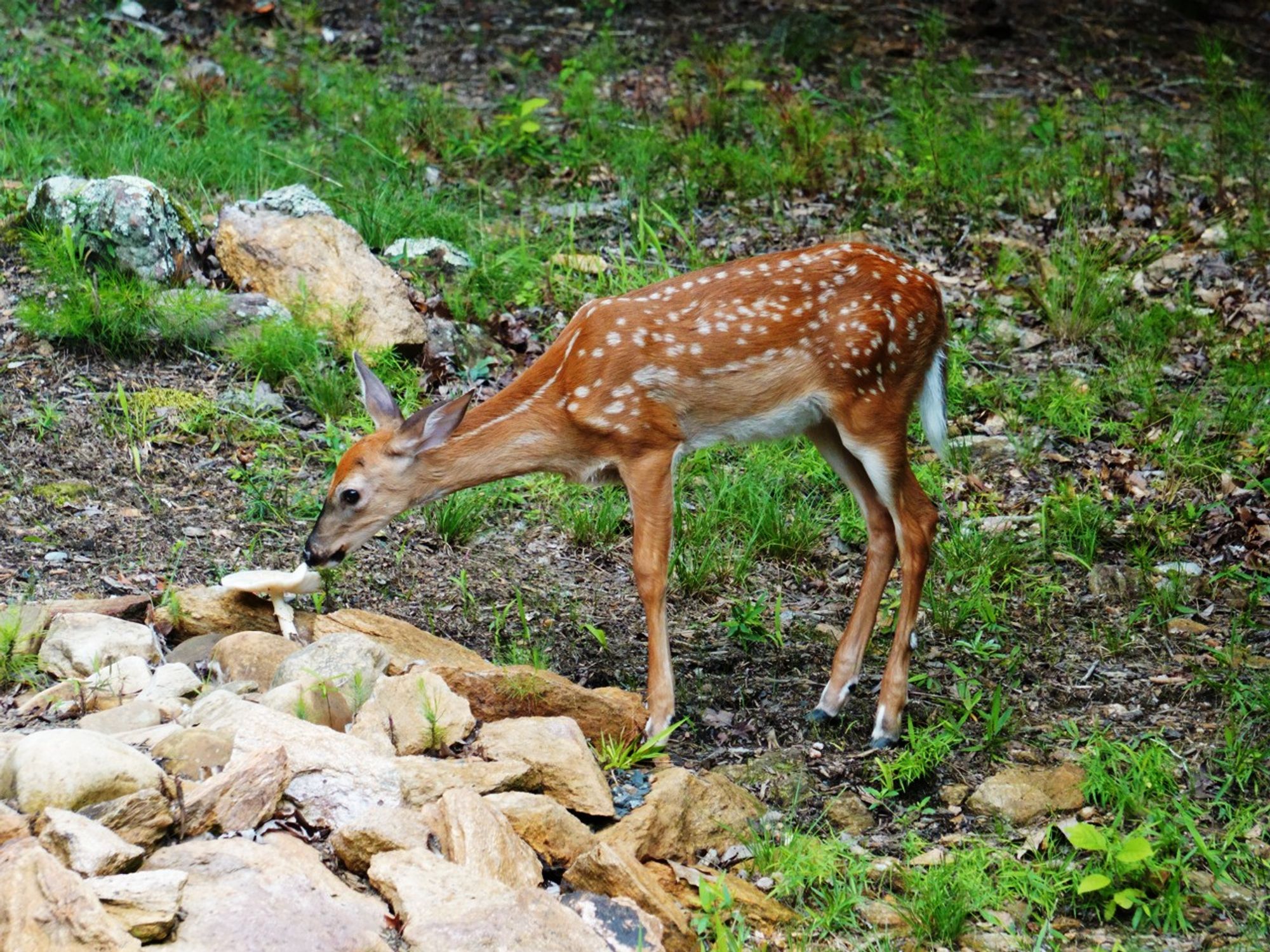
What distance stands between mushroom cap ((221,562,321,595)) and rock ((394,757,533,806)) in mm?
1210

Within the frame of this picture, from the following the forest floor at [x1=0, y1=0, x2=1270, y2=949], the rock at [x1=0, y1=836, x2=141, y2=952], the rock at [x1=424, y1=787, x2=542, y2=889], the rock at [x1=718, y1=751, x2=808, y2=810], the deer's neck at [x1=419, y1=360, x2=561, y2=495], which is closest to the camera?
the rock at [x1=0, y1=836, x2=141, y2=952]

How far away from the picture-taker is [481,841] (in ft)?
12.5

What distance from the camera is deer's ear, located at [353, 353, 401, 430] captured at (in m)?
5.41

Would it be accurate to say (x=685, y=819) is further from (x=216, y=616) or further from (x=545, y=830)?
(x=216, y=616)

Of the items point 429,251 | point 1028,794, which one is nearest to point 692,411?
point 1028,794

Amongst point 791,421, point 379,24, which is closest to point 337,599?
point 791,421

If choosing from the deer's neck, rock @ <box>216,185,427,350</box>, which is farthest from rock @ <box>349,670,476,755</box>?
rock @ <box>216,185,427,350</box>

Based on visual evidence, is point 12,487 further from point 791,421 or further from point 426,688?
point 791,421

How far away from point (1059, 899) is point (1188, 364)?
4.25 meters

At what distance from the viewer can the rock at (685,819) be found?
167 inches

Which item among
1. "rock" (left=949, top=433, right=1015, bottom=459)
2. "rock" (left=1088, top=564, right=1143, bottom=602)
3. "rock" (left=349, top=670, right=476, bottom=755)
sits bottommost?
"rock" (left=1088, top=564, right=1143, bottom=602)

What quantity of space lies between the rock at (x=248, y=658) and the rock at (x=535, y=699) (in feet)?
1.79

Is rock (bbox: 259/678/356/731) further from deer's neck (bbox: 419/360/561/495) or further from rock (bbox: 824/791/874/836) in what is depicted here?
rock (bbox: 824/791/874/836)

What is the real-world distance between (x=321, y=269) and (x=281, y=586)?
106 inches
